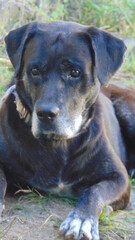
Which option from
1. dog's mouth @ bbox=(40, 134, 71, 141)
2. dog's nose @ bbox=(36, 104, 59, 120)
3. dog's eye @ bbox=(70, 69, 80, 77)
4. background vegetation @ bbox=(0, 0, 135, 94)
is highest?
dog's eye @ bbox=(70, 69, 80, 77)

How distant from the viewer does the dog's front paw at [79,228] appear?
3.96m

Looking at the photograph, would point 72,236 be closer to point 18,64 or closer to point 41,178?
point 41,178

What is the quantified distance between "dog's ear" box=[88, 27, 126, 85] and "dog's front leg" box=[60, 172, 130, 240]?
2.52 ft

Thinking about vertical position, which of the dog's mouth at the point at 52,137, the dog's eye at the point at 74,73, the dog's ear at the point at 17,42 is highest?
the dog's ear at the point at 17,42

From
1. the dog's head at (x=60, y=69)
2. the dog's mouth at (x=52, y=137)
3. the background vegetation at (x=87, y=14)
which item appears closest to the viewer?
the dog's head at (x=60, y=69)

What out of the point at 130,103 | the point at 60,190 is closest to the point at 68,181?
the point at 60,190

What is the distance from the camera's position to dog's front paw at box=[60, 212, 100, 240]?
3.96 m

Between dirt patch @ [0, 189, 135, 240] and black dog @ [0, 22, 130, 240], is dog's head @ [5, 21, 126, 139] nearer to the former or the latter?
black dog @ [0, 22, 130, 240]

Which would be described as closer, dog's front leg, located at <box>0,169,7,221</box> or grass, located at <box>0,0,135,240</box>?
dog's front leg, located at <box>0,169,7,221</box>

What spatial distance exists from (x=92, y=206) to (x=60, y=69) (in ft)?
3.12

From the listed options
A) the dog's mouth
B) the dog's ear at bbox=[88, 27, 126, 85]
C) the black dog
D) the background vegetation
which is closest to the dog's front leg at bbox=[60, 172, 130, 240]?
the black dog

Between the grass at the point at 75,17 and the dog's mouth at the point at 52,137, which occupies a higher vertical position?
the dog's mouth at the point at 52,137

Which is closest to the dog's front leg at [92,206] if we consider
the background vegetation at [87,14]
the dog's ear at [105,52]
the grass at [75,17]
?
the grass at [75,17]

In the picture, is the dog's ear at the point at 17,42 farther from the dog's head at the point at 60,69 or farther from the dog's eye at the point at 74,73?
the dog's eye at the point at 74,73
